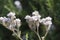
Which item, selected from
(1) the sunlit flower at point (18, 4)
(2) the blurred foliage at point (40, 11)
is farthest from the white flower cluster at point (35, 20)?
(1) the sunlit flower at point (18, 4)

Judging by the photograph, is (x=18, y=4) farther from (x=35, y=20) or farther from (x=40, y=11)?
(x=35, y=20)

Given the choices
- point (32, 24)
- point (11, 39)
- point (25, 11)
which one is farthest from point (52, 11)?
point (32, 24)

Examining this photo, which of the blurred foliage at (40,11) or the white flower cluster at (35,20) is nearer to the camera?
the white flower cluster at (35,20)

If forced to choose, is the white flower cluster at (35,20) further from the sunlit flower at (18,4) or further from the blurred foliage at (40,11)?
the sunlit flower at (18,4)

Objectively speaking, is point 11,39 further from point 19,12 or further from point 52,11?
point 52,11

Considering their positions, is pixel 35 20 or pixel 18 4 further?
pixel 18 4

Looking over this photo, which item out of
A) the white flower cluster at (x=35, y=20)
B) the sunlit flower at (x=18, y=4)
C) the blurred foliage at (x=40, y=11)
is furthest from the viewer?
the sunlit flower at (x=18, y=4)

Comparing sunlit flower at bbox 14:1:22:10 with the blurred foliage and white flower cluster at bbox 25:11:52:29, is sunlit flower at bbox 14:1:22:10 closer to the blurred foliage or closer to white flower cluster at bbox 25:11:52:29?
the blurred foliage

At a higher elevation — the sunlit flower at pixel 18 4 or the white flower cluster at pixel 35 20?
the sunlit flower at pixel 18 4

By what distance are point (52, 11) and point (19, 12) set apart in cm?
23

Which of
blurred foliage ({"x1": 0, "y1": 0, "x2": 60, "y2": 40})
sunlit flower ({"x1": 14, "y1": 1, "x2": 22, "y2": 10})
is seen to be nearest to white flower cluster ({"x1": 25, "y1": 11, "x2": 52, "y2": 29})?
blurred foliage ({"x1": 0, "y1": 0, "x2": 60, "y2": 40})

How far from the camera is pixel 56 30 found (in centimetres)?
137

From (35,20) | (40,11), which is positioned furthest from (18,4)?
(35,20)

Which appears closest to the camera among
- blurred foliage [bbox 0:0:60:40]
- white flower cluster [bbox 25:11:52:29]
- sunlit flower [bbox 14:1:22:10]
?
white flower cluster [bbox 25:11:52:29]
